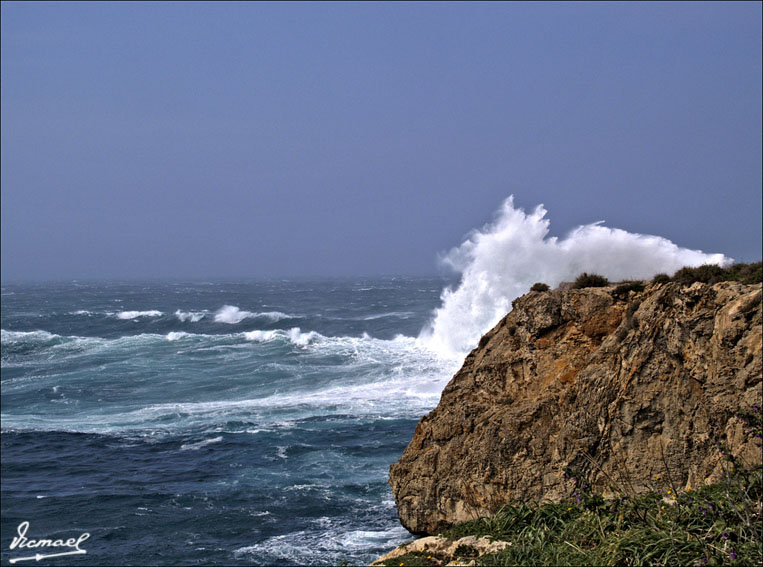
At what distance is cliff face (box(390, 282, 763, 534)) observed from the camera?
7543 millimetres

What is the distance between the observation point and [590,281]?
35.0 feet

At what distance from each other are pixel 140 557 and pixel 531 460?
7.90 m

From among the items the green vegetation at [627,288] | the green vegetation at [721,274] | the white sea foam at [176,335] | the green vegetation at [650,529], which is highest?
the green vegetation at [721,274]

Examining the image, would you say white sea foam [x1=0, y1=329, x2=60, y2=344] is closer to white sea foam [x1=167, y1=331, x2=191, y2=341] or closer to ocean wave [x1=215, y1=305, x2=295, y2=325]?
white sea foam [x1=167, y1=331, x2=191, y2=341]

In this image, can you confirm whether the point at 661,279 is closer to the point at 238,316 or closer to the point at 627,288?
the point at 627,288

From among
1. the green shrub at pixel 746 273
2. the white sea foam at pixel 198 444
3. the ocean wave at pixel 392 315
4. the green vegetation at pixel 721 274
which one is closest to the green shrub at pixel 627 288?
the green vegetation at pixel 721 274

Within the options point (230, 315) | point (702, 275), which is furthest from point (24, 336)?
point (702, 275)

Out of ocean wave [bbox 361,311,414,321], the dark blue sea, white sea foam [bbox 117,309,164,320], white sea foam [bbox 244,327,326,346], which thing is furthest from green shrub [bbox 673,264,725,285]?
white sea foam [bbox 117,309,164,320]

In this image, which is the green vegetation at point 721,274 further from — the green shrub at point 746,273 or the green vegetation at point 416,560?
the green vegetation at point 416,560

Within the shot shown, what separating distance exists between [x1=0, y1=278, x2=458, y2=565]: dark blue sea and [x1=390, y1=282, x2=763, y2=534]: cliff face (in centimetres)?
305

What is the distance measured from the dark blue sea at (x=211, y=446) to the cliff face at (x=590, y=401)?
305 cm

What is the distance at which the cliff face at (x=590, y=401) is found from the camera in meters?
7.54

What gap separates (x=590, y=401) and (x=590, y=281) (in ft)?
9.50

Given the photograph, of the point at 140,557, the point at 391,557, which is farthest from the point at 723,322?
the point at 140,557
